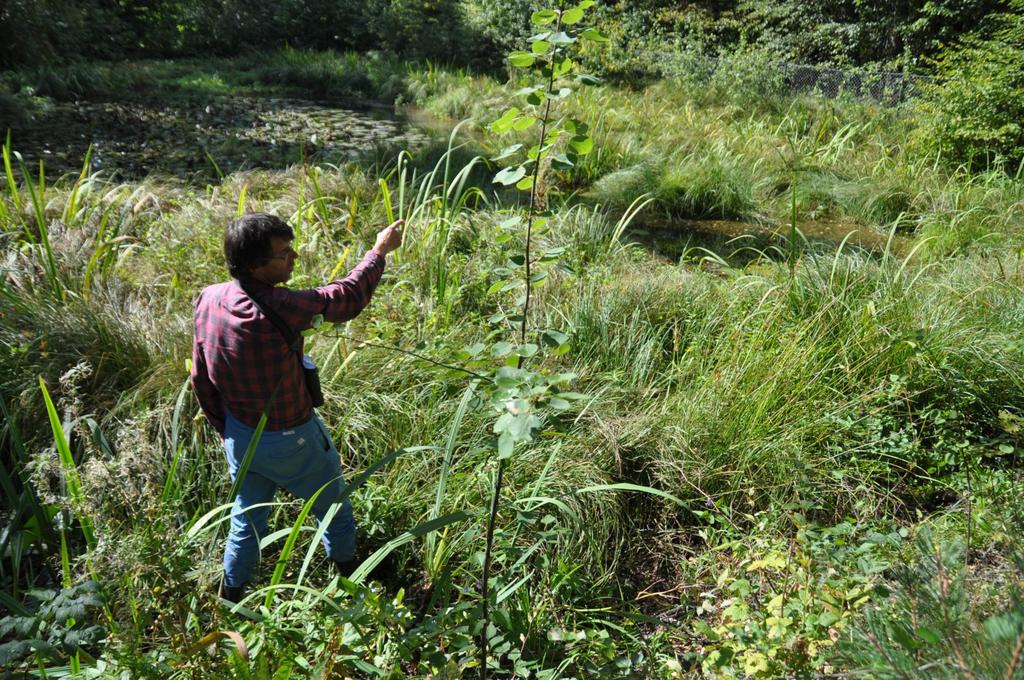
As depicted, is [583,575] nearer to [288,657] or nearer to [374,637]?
[374,637]

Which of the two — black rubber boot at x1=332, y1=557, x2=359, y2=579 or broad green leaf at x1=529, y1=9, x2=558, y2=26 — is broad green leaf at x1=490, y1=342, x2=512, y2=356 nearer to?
broad green leaf at x1=529, y1=9, x2=558, y2=26

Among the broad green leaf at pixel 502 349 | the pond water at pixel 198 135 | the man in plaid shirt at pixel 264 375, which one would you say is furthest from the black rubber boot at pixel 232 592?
the pond water at pixel 198 135

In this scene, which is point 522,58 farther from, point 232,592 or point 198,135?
point 198,135

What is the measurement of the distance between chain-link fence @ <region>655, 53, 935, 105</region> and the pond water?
4928 millimetres

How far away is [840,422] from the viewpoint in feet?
8.87

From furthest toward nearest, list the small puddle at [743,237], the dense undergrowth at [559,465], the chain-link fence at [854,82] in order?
the chain-link fence at [854,82], the small puddle at [743,237], the dense undergrowth at [559,465]

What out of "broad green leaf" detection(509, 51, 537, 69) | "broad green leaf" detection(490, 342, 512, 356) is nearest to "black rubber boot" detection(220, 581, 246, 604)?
"broad green leaf" detection(490, 342, 512, 356)

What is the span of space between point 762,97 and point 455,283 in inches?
327

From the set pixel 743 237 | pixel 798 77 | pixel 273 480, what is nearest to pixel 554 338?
pixel 273 480

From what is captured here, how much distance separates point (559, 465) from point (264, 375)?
1.13 meters

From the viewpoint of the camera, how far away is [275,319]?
1850 millimetres

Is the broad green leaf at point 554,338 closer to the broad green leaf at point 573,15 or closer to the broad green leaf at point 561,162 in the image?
the broad green leaf at point 561,162

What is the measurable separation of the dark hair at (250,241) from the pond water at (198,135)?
437 cm

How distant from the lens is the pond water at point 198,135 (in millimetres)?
7297
